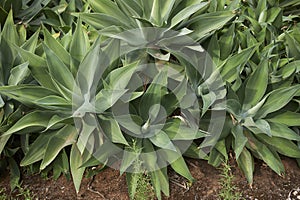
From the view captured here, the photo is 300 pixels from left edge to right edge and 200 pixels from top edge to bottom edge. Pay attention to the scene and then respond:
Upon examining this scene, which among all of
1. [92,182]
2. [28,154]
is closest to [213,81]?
[92,182]

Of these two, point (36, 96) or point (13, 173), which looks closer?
point (36, 96)

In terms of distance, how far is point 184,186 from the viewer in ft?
8.27

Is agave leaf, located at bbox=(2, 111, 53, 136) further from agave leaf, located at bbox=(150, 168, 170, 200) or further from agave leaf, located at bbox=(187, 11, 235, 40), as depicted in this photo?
agave leaf, located at bbox=(187, 11, 235, 40)

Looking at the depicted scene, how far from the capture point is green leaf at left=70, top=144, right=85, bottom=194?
2389 millimetres

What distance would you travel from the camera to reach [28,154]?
2.42m

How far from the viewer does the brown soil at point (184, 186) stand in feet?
8.18

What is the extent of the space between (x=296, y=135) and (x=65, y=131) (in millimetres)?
1143

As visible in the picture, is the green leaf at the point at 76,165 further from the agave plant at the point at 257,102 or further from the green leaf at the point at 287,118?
the green leaf at the point at 287,118

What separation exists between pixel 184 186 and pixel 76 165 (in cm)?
56

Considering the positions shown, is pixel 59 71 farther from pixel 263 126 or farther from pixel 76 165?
pixel 263 126

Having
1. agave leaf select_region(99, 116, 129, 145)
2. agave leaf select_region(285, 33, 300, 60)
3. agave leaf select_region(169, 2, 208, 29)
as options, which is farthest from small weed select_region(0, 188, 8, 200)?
agave leaf select_region(285, 33, 300, 60)

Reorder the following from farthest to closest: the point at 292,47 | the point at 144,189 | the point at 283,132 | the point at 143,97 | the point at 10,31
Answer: the point at 292,47
the point at 10,31
the point at 283,132
the point at 143,97
the point at 144,189

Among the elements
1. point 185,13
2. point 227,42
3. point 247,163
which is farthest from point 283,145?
point 185,13

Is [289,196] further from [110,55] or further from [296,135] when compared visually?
[110,55]
